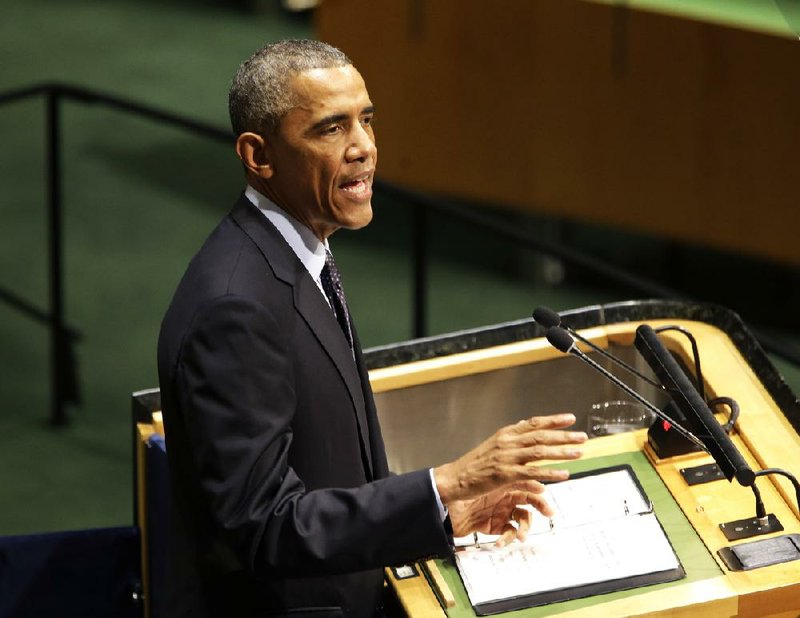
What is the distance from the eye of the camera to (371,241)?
6.23 meters

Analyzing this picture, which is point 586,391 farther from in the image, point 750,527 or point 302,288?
point 302,288

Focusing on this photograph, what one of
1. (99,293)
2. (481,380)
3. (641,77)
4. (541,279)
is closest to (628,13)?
(641,77)

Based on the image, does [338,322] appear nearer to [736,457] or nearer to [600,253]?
[736,457]

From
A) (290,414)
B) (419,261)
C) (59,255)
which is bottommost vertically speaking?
(290,414)

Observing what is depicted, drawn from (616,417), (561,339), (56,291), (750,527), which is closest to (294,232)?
(561,339)

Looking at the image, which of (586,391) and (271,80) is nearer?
(271,80)

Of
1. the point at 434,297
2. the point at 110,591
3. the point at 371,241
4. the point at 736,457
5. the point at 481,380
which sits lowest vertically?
the point at 736,457

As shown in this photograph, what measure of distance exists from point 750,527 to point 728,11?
322 centimetres

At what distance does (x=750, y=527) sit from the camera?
2461 millimetres

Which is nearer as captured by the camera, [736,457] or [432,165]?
[736,457]

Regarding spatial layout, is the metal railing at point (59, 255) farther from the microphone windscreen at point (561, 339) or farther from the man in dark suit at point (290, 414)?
the man in dark suit at point (290, 414)

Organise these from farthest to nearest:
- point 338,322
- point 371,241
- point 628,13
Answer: point 371,241, point 628,13, point 338,322

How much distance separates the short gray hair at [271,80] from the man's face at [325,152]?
0.01 m

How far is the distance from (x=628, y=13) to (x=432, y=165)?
0.93 m
